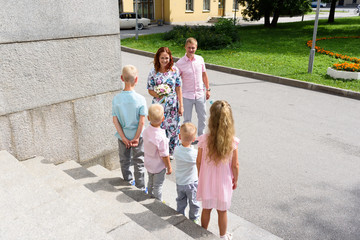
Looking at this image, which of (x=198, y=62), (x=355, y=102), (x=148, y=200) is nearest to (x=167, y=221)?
(x=148, y=200)

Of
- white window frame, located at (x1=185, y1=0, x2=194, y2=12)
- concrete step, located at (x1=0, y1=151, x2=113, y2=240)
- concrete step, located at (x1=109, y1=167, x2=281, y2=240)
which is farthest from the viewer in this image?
white window frame, located at (x1=185, y1=0, x2=194, y2=12)

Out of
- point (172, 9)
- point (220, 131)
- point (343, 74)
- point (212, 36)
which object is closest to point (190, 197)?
point (220, 131)

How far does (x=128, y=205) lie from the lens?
12.0 feet

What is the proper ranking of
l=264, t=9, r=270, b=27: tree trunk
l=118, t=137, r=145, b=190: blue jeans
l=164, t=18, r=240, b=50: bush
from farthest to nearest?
l=264, t=9, r=270, b=27: tree trunk → l=164, t=18, r=240, b=50: bush → l=118, t=137, r=145, b=190: blue jeans

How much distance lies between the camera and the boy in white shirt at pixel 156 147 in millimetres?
3642

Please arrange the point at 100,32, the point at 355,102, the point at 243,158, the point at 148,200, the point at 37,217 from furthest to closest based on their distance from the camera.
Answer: the point at 355,102
the point at 243,158
the point at 100,32
the point at 148,200
the point at 37,217

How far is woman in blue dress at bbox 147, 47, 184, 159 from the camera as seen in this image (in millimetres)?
5023

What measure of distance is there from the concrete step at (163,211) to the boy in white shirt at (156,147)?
23 centimetres

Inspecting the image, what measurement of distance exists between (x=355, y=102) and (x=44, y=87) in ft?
27.0

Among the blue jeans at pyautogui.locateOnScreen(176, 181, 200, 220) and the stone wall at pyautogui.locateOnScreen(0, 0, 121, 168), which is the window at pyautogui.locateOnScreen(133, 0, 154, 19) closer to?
the stone wall at pyautogui.locateOnScreen(0, 0, 121, 168)

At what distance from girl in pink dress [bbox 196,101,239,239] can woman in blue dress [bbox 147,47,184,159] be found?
210cm

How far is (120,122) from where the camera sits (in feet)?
13.5

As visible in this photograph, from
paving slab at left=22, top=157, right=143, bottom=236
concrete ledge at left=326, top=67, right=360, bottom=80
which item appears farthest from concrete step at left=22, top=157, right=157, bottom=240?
concrete ledge at left=326, top=67, right=360, bottom=80

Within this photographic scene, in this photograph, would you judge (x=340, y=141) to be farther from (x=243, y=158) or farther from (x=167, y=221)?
(x=167, y=221)
